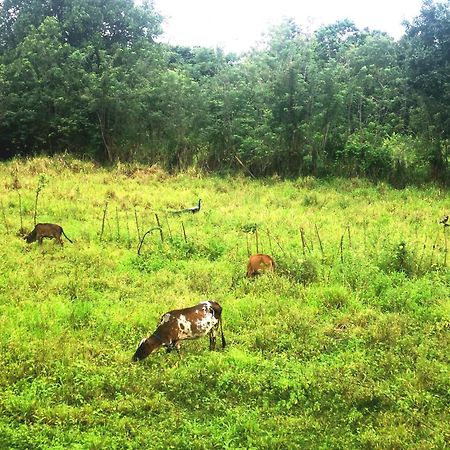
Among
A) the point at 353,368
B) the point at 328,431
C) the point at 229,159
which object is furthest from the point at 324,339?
the point at 229,159

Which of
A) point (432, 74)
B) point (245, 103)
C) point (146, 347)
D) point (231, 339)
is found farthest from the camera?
point (245, 103)

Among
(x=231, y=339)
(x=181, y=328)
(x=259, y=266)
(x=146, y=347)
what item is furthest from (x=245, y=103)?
(x=146, y=347)

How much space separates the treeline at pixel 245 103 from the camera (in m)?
19.8

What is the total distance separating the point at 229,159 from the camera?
23062 millimetres

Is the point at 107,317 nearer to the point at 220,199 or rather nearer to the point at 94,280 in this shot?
the point at 94,280

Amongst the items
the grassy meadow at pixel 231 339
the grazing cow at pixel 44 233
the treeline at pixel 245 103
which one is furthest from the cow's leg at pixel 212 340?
the treeline at pixel 245 103

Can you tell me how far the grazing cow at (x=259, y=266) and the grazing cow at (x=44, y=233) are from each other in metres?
4.31

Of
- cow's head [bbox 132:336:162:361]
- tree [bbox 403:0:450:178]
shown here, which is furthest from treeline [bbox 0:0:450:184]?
cow's head [bbox 132:336:162:361]

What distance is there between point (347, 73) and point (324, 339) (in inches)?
678

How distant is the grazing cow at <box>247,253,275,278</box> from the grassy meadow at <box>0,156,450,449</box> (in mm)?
216

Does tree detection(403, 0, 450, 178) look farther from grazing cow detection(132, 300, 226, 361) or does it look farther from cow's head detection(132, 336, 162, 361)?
cow's head detection(132, 336, 162, 361)

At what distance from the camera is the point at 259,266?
362 inches

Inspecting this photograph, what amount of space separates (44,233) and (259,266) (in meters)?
4.68

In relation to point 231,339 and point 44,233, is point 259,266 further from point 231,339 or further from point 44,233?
point 44,233
